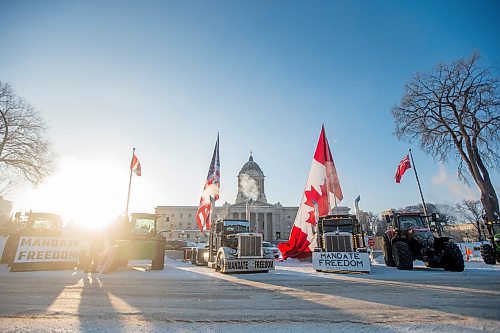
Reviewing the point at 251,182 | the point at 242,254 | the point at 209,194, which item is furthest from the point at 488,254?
the point at 251,182

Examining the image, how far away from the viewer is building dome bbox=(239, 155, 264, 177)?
88.7 meters

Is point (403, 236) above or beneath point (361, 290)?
above

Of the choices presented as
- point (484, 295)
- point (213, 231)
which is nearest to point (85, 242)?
point (213, 231)

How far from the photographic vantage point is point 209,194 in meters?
18.1

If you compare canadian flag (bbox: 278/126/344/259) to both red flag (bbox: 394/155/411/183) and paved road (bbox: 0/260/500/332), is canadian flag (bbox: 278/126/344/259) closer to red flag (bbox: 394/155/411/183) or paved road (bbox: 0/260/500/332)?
red flag (bbox: 394/155/411/183)

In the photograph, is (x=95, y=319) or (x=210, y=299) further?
(x=210, y=299)

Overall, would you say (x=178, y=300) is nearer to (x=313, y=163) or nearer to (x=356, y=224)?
(x=356, y=224)

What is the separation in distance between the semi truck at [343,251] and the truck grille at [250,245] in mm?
2598

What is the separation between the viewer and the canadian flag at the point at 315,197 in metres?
17.3

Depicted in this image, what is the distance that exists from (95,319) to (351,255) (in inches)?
387

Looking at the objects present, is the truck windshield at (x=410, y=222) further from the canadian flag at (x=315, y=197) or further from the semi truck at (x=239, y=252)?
the semi truck at (x=239, y=252)

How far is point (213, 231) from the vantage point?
43.5ft

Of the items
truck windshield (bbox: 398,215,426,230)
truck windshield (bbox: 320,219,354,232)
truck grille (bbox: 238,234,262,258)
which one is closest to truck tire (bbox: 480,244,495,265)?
truck windshield (bbox: 398,215,426,230)

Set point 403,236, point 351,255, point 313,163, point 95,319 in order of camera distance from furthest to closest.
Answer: point 313,163 < point 403,236 < point 351,255 < point 95,319
